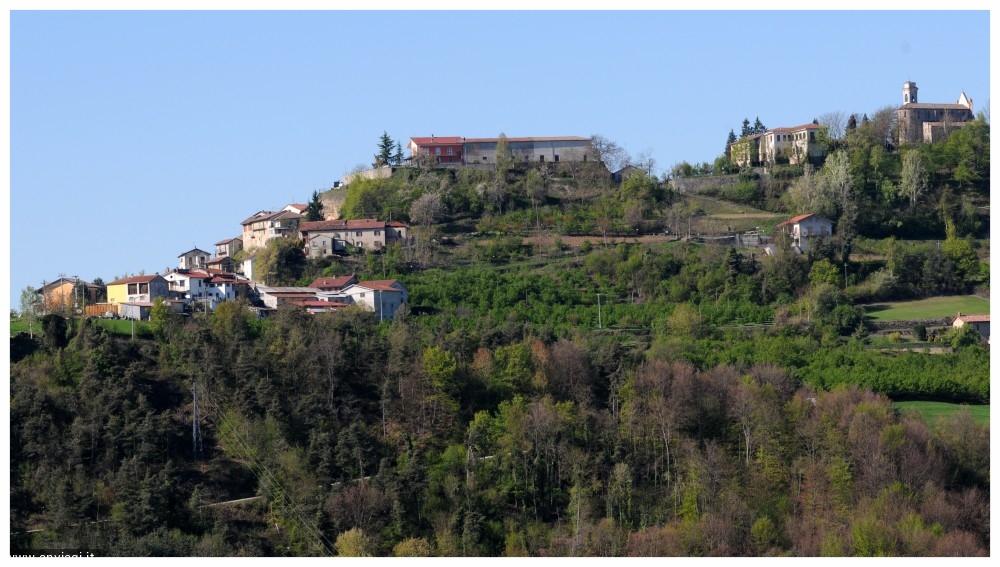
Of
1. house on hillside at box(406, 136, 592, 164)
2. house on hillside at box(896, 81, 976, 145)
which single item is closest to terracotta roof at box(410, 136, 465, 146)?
house on hillside at box(406, 136, 592, 164)

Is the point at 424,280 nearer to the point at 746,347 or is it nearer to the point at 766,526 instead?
the point at 746,347

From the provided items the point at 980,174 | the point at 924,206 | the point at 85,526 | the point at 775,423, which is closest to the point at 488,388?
the point at 775,423

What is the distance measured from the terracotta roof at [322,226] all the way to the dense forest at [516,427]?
221 inches

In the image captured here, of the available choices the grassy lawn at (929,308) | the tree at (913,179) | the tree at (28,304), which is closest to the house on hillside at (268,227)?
the tree at (28,304)

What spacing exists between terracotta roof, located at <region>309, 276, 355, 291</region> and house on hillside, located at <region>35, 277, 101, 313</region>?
7020mm

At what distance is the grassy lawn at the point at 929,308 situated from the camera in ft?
182

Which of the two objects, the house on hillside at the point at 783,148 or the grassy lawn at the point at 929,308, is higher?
the house on hillside at the point at 783,148

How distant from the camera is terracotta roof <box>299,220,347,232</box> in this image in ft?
201

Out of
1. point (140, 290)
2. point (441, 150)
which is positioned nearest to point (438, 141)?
point (441, 150)

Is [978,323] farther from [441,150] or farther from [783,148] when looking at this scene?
[441,150]

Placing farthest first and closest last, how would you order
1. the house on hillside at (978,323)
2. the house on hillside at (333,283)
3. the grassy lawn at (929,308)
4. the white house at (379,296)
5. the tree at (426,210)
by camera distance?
the tree at (426,210)
the house on hillside at (333,283)
the grassy lawn at (929,308)
the white house at (379,296)
the house on hillside at (978,323)

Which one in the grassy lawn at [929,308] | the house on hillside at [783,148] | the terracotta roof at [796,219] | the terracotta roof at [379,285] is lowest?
the grassy lawn at [929,308]

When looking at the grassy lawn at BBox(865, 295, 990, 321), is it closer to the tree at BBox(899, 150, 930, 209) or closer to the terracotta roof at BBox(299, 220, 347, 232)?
the tree at BBox(899, 150, 930, 209)

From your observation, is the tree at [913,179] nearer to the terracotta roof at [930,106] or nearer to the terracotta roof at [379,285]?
the terracotta roof at [930,106]
